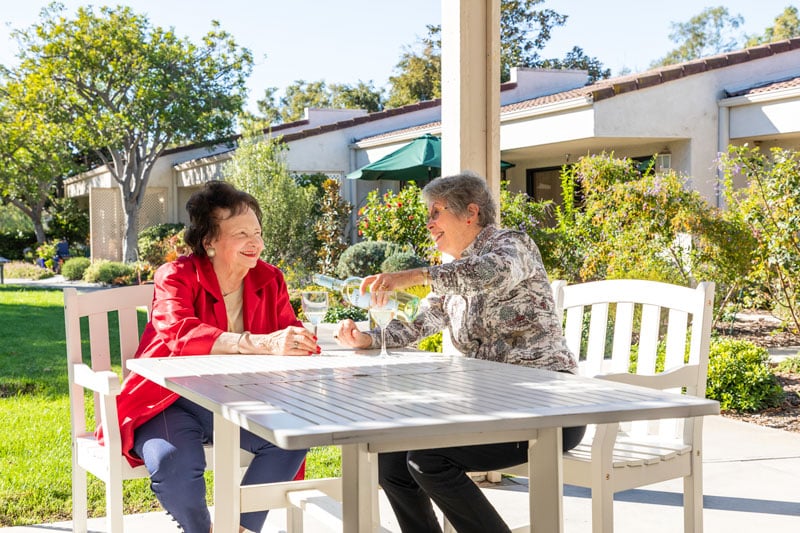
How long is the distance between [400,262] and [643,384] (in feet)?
24.1

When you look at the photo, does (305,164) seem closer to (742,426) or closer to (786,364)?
(786,364)

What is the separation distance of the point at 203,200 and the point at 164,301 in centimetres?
40

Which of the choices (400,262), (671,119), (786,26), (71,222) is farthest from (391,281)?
(786,26)

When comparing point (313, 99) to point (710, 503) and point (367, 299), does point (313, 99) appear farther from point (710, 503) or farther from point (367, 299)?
point (367, 299)

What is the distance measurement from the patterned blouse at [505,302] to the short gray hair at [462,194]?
3.1 inches

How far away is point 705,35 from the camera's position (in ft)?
152

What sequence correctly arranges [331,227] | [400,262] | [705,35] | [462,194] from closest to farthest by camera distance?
[462,194], [400,262], [331,227], [705,35]

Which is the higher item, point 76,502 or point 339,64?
point 339,64

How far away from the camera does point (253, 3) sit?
45.8m

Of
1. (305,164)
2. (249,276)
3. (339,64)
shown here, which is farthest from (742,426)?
(339,64)

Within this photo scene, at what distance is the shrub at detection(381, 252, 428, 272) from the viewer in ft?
33.1

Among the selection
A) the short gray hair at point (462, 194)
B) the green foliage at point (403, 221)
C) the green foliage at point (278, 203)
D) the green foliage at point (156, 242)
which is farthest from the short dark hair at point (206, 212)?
the green foliage at point (156, 242)

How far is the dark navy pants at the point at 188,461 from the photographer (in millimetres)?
2787

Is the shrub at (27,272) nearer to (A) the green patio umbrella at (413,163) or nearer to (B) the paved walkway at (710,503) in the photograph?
(A) the green patio umbrella at (413,163)
